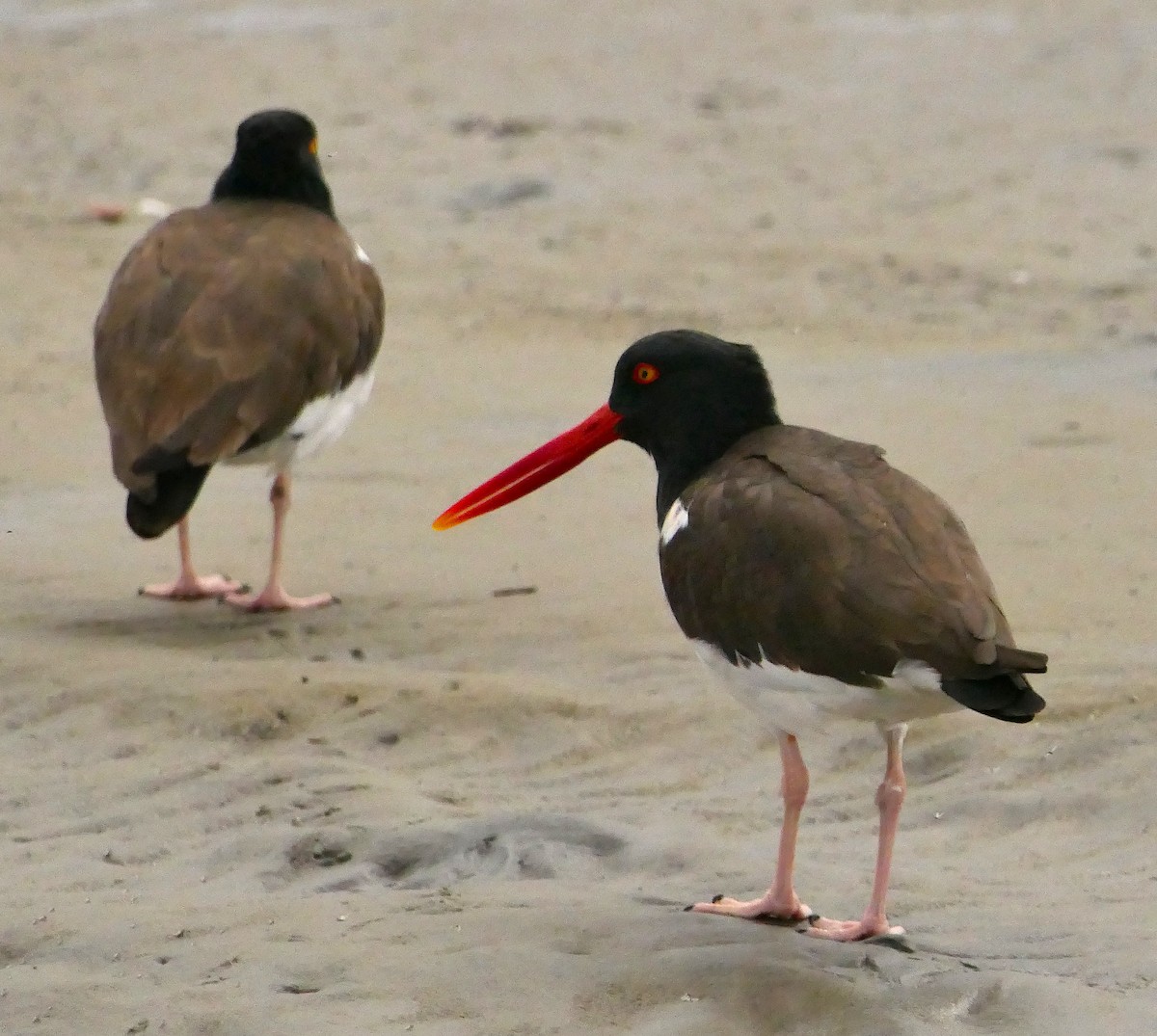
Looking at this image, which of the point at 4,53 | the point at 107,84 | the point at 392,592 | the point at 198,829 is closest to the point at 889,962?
the point at 198,829

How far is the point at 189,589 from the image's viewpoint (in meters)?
7.45

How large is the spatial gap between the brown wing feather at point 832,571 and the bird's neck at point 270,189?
361cm

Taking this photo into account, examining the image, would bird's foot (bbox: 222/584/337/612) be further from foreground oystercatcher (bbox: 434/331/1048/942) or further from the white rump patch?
the white rump patch

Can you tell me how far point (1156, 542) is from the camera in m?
7.38

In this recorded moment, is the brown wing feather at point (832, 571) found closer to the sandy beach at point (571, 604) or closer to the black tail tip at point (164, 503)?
the sandy beach at point (571, 604)

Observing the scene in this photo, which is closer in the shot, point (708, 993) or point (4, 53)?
point (708, 993)

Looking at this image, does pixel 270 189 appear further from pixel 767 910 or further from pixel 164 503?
pixel 767 910

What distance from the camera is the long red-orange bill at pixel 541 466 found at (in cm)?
589

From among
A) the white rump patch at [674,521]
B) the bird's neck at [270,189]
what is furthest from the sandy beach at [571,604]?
the bird's neck at [270,189]

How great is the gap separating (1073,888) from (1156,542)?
8.48ft

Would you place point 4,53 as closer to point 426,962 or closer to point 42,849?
point 42,849

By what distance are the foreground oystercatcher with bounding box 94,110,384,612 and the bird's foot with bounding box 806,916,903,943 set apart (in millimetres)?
2859

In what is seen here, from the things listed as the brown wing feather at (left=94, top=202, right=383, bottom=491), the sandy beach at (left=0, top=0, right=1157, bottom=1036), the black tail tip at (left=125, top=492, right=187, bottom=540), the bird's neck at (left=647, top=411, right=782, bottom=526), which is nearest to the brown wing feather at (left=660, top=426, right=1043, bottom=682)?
the bird's neck at (left=647, top=411, right=782, bottom=526)

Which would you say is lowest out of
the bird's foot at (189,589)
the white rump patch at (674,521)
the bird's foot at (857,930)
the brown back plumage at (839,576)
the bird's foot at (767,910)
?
the bird's foot at (189,589)
